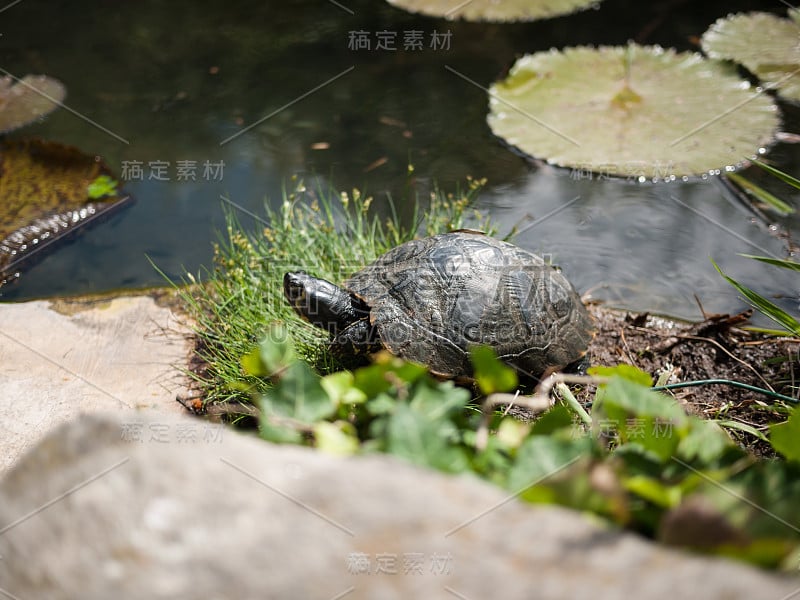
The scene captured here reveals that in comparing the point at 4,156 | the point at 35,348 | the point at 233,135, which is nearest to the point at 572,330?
the point at 35,348

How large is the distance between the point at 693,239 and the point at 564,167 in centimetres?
99

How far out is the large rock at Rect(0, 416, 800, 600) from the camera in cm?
84

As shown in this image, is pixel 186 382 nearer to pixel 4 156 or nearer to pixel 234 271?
pixel 234 271

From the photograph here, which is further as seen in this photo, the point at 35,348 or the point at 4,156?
the point at 4,156

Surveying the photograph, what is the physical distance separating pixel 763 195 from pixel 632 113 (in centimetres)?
106

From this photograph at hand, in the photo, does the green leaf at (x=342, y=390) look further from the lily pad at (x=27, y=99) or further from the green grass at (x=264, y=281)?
the lily pad at (x=27, y=99)

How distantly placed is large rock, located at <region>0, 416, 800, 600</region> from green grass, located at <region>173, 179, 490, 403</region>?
72.7 inches

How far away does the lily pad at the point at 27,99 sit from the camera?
5.12 m

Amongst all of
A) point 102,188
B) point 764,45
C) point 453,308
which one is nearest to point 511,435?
point 453,308

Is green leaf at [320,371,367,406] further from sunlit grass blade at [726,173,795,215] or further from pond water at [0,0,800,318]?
sunlit grass blade at [726,173,795,215]

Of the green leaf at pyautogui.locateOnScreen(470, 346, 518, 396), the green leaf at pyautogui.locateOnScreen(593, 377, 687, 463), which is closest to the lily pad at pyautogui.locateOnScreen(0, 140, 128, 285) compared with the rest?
the green leaf at pyautogui.locateOnScreen(470, 346, 518, 396)

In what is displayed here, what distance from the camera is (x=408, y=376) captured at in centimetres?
117

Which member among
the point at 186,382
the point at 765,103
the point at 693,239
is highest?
the point at 765,103

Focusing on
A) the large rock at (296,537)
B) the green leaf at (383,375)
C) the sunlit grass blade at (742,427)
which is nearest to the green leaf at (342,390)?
the green leaf at (383,375)
